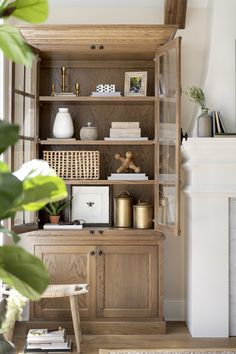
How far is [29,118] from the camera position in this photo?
4121 mm

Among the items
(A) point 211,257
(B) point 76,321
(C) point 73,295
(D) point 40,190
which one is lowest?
(B) point 76,321

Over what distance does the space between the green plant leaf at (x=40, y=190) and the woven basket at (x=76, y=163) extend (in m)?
3.65

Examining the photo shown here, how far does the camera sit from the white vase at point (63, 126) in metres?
4.25

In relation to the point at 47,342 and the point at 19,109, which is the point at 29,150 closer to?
the point at 19,109

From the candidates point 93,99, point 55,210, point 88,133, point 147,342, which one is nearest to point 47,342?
point 147,342

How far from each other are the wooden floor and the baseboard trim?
303 millimetres

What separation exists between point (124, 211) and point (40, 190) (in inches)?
148

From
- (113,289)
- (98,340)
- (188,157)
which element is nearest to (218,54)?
(188,157)

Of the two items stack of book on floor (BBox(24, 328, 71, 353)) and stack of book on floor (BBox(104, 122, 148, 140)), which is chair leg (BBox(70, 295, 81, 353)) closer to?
stack of book on floor (BBox(24, 328, 71, 353))

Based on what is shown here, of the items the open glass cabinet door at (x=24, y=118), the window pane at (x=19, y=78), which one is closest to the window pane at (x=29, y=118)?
the open glass cabinet door at (x=24, y=118)

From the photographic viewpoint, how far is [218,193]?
13.4 feet

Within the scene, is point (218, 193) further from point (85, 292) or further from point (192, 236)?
point (85, 292)

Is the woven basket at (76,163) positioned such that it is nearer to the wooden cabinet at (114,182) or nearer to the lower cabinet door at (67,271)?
the wooden cabinet at (114,182)

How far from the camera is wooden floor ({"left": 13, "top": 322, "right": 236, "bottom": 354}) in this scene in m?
3.82
